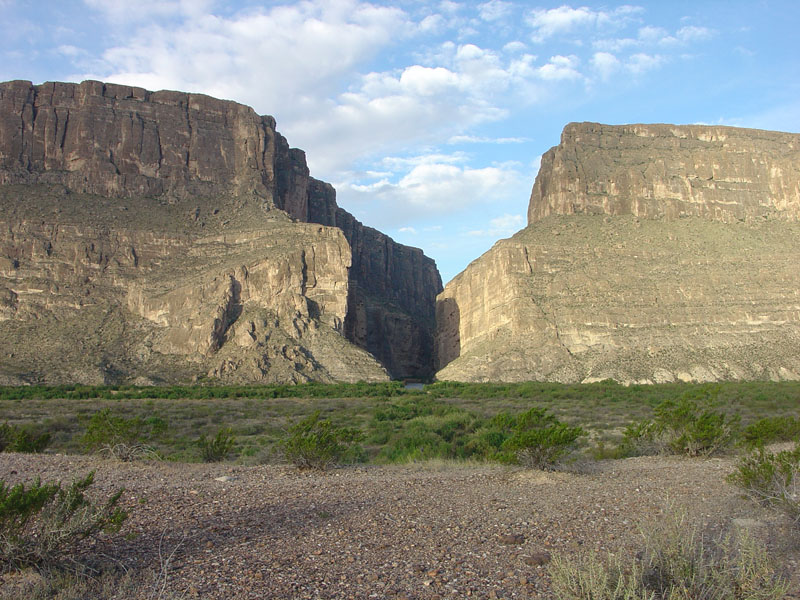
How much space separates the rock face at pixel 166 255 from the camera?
6744 cm

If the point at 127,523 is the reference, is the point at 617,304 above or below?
above

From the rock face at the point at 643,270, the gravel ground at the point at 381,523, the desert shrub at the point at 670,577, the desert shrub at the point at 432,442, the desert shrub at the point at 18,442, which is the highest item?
the rock face at the point at 643,270

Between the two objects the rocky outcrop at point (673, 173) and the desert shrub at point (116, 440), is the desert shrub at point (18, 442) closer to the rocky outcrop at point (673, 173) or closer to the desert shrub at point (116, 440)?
the desert shrub at point (116, 440)

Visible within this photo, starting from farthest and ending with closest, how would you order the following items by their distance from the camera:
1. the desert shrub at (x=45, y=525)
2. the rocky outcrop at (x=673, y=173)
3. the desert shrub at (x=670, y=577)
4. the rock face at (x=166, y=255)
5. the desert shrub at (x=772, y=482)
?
the rocky outcrop at (x=673, y=173)
the rock face at (x=166, y=255)
the desert shrub at (x=772, y=482)
the desert shrub at (x=45, y=525)
the desert shrub at (x=670, y=577)

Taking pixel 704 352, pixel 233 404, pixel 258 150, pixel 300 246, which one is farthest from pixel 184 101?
pixel 704 352

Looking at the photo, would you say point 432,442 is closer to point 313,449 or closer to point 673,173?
point 313,449

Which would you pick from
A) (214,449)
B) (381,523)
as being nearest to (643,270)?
(214,449)

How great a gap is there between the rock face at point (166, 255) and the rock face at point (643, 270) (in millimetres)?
16533

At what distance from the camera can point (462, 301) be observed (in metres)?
90.9

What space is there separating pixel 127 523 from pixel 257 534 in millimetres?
1634

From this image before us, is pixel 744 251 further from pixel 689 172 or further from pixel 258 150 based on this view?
pixel 258 150

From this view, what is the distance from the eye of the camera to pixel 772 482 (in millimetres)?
9805

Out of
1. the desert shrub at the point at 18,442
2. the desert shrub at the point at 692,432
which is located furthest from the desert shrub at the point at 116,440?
the desert shrub at the point at 692,432

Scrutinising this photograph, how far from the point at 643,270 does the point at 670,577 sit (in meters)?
74.0
